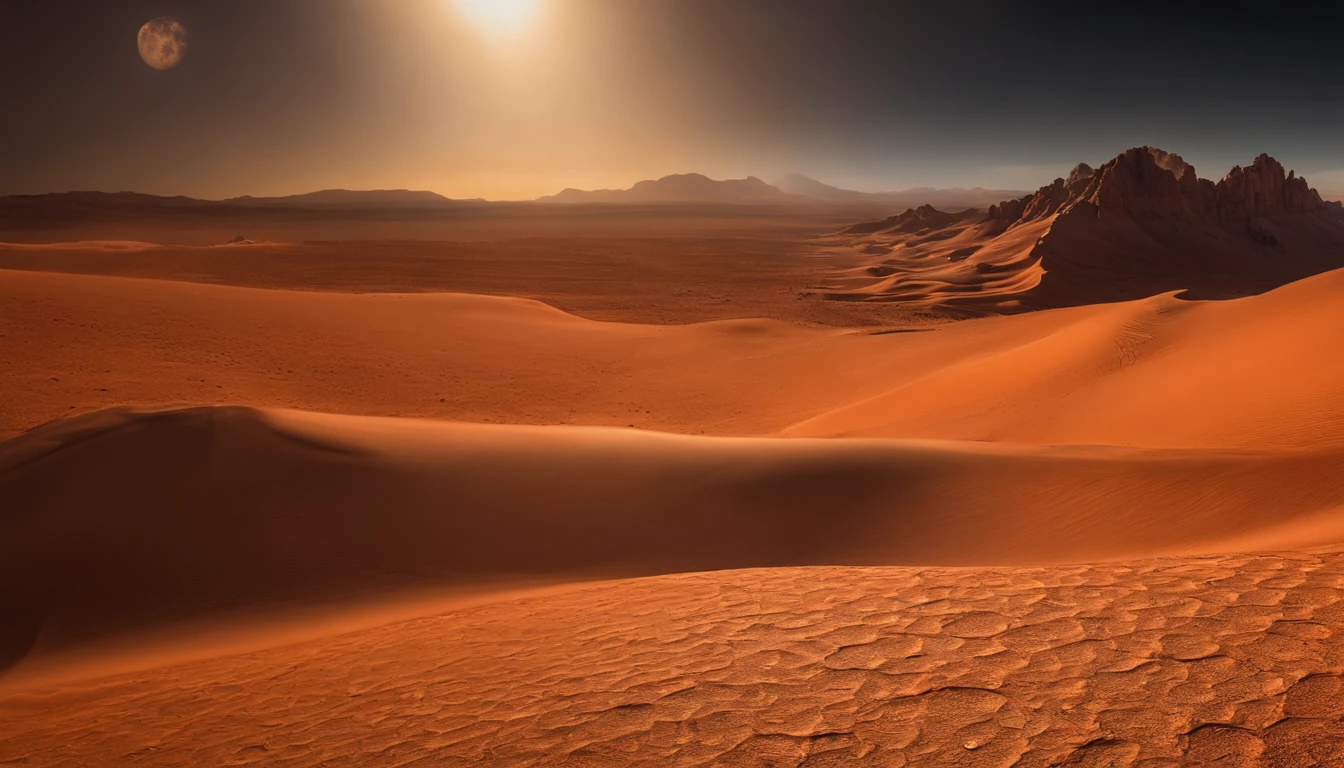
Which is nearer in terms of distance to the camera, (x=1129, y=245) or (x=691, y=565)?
(x=691, y=565)

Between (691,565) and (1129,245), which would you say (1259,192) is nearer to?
(1129,245)

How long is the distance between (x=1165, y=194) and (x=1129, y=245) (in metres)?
8.15

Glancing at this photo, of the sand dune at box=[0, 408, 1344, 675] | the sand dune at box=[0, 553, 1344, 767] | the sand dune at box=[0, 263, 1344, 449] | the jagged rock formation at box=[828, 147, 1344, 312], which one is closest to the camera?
the sand dune at box=[0, 553, 1344, 767]

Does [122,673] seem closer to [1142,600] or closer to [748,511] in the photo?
[748,511]

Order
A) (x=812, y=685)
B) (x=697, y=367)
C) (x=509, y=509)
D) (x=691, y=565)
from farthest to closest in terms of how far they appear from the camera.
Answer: (x=697, y=367) → (x=509, y=509) → (x=691, y=565) → (x=812, y=685)

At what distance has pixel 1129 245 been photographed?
46.2 m

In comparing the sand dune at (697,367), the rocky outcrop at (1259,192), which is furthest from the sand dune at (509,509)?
the rocky outcrop at (1259,192)

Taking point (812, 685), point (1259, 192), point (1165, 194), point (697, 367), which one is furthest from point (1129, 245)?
point (812, 685)

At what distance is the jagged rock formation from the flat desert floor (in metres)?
25.4

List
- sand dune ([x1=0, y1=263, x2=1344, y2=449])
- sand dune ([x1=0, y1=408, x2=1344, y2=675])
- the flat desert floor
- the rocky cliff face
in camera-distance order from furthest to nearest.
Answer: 1. the rocky cliff face
2. sand dune ([x1=0, y1=263, x2=1344, y2=449])
3. sand dune ([x1=0, y1=408, x2=1344, y2=675])
4. the flat desert floor

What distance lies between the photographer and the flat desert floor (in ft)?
9.10

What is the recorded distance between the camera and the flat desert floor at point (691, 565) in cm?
277

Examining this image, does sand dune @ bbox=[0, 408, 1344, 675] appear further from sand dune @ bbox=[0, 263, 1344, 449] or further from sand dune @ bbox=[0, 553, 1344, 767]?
sand dune @ bbox=[0, 263, 1344, 449]

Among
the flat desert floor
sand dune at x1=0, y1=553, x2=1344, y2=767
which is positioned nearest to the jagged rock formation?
the flat desert floor
